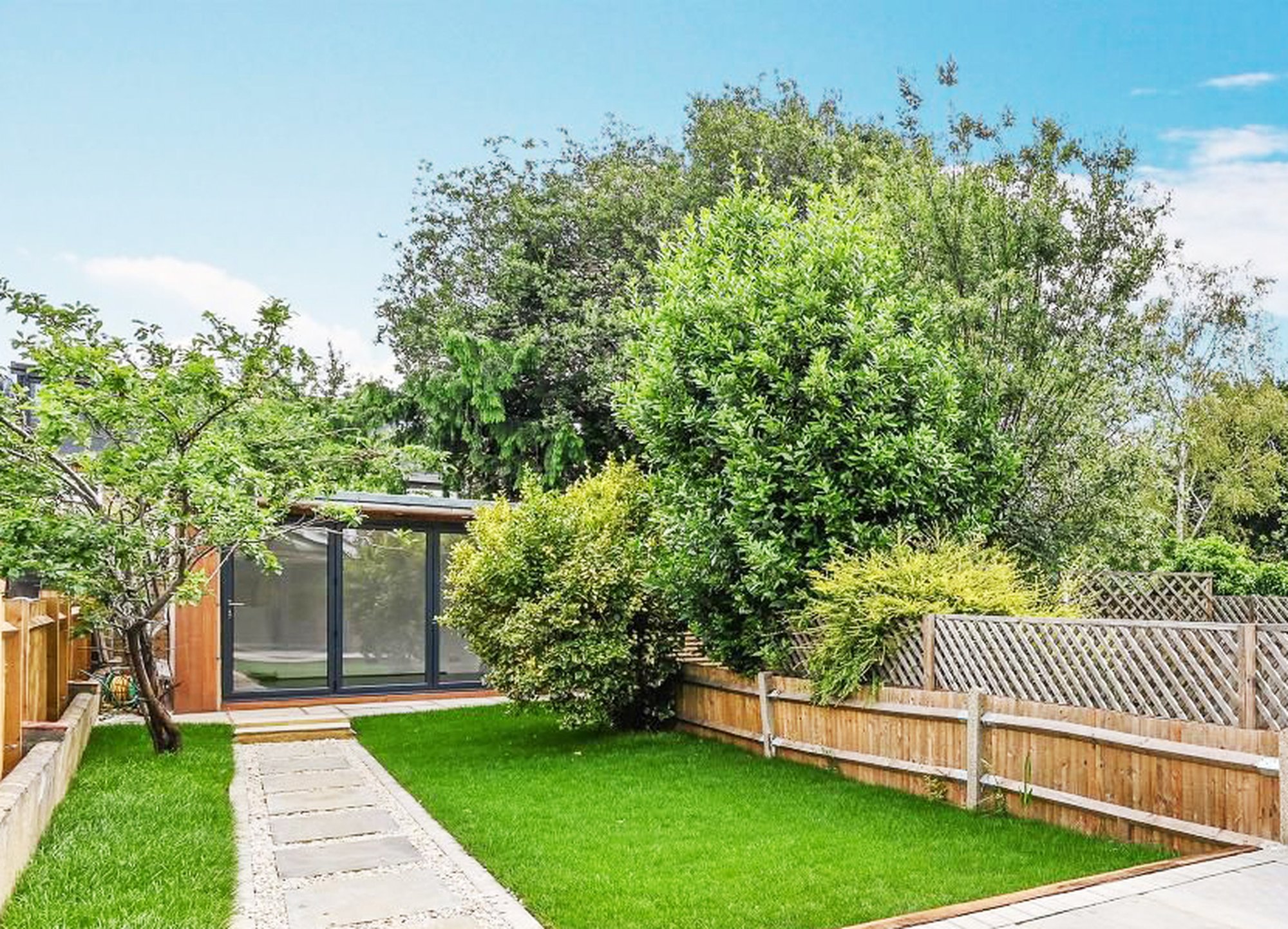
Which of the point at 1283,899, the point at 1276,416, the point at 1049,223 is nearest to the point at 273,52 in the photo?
the point at 1049,223

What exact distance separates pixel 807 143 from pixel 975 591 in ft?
42.2

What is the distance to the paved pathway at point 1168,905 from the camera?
3.36 metres

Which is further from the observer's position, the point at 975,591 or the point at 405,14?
the point at 405,14

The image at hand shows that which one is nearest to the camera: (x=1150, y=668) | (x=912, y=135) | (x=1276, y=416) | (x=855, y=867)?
(x=855, y=867)

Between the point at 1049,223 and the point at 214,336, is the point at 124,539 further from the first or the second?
the point at 1049,223

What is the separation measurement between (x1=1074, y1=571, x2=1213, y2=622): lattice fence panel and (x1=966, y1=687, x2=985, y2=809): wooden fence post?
5.06m

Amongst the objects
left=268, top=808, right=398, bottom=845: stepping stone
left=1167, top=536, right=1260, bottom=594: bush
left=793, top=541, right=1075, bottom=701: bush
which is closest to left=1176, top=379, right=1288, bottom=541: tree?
left=1167, top=536, right=1260, bottom=594: bush

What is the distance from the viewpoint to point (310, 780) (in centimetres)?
739

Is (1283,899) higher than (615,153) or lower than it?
lower

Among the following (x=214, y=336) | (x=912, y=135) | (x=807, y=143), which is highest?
(x=807, y=143)

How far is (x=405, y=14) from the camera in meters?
14.2

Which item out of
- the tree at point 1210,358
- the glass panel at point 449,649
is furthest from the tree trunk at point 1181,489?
the glass panel at point 449,649

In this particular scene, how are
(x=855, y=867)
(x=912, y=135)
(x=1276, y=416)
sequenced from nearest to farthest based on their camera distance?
(x=855, y=867), (x=912, y=135), (x=1276, y=416)

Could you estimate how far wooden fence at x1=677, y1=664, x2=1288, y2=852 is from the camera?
4.50 metres
